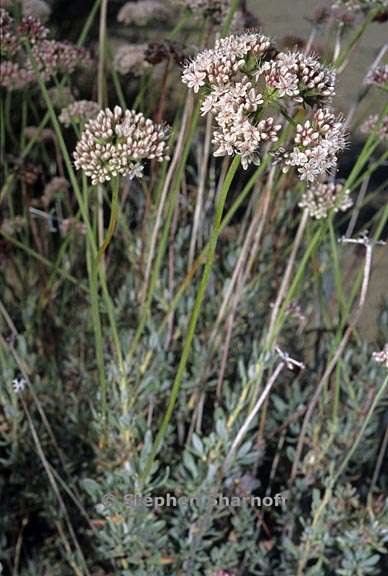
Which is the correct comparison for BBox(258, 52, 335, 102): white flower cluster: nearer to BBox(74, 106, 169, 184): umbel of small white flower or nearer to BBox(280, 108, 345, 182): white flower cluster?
BBox(280, 108, 345, 182): white flower cluster

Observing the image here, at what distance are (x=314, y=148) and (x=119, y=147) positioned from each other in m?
0.21

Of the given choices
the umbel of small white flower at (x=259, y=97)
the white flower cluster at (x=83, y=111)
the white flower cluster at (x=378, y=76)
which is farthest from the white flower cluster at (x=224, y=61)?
the white flower cluster at (x=83, y=111)

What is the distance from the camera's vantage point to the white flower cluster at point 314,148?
0.77 m

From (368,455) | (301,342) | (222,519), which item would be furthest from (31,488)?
(301,342)

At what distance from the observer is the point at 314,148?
777 millimetres

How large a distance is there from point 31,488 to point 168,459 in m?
0.23

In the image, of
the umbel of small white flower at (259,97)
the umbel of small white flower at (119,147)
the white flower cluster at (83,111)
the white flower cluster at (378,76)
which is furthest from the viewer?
the white flower cluster at (83,111)

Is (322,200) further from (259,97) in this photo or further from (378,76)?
(259,97)

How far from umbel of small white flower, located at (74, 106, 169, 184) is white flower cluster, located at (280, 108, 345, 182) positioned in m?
0.16

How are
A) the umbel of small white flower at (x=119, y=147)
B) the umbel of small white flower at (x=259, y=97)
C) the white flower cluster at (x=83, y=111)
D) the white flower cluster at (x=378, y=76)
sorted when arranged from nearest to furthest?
the umbel of small white flower at (x=259, y=97) → the umbel of small white flower at (x=119, y=147) → the white flower cluster at (x=378, y=76) → the white flower cluster at (x=83, y=111)

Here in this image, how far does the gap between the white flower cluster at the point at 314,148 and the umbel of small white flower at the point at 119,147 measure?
158 mm

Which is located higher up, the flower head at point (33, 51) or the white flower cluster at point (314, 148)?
the white flower cluster at point (314, 148)

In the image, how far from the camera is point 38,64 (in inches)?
55.6

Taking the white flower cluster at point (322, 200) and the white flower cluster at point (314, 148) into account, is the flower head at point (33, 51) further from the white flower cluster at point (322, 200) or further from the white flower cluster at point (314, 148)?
the white flower cluster at point (314, 148)
